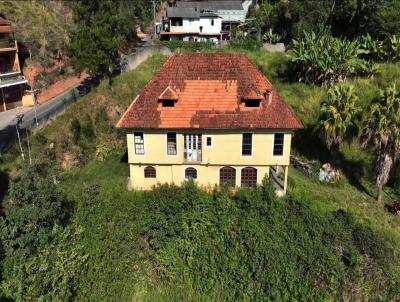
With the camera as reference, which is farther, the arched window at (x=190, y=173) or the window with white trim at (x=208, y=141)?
the arched window at (x=190, y=173)

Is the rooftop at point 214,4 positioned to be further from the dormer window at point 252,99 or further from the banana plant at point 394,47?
the dormer window at point 252,99

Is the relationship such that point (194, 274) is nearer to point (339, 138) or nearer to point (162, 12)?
point (339, 138)

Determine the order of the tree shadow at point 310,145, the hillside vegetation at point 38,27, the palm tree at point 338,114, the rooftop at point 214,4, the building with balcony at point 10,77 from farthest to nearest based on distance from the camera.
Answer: the rooftop at point 214,4 < the hillside vegetation at point 38,27 < the building with balcony at point 10,77 < the tree shadow at point 310,145 < the palm tree at point 338,114

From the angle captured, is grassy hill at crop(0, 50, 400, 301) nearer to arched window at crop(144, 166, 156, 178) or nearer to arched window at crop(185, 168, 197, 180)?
arched window at crop(185, 168, 197, 180)

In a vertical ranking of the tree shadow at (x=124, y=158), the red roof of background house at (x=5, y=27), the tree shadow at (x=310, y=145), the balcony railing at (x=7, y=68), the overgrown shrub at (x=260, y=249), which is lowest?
the overgrown shrub at (x=260, y=249)

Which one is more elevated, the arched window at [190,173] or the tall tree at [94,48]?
the tall tree at [94,48]

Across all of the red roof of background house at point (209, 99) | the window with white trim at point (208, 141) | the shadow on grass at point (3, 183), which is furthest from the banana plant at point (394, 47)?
the shadow on grass at point (3, 183)
